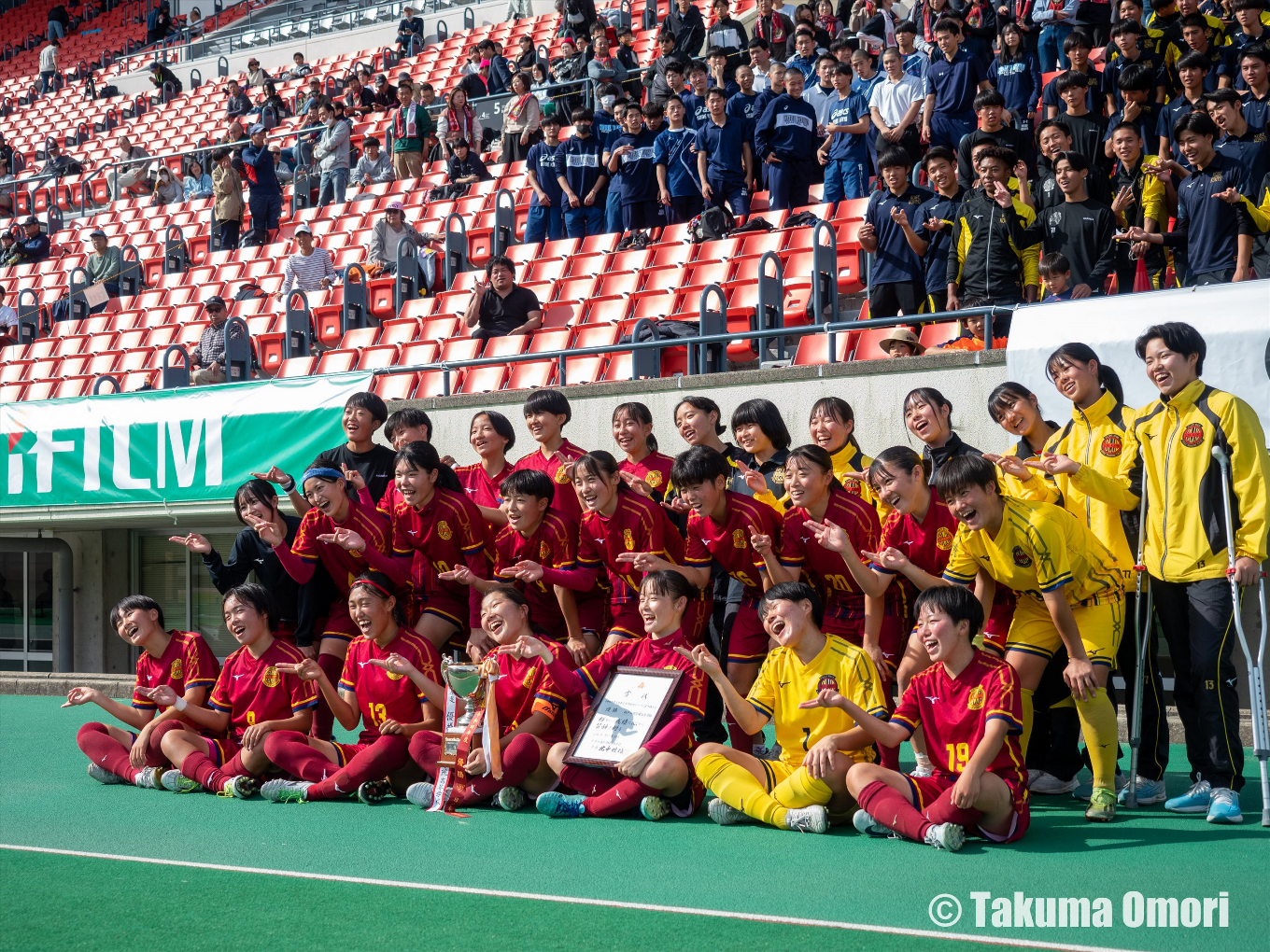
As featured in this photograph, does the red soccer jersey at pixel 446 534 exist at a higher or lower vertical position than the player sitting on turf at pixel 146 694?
higher

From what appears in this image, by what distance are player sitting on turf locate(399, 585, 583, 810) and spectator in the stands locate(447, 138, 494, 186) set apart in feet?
37.8

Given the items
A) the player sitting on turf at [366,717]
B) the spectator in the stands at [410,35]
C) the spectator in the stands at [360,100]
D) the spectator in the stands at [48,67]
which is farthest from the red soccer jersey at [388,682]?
the spectator in the stands at [48,67]

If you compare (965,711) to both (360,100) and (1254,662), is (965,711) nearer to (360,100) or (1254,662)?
(1254,662)

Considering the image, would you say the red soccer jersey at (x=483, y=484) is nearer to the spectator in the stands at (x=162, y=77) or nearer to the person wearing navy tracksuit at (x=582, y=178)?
the person wearing navy tracksuit at (x=582, y=178)

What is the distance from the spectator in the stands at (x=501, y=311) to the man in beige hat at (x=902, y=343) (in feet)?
12.5

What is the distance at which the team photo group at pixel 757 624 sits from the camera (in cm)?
521

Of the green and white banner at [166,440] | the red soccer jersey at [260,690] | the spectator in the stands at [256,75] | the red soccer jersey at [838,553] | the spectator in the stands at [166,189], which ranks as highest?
the spectator in the stands at [256,75]

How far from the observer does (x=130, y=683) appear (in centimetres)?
1058

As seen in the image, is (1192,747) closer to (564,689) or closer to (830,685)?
(830,685)

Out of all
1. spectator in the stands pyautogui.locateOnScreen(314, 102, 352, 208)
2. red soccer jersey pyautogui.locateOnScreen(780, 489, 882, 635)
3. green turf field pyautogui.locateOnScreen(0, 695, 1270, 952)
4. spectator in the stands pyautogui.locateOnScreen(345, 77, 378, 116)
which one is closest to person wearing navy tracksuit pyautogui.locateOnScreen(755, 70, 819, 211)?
red soccer jersey pyautogui.locateOnScreen(780, 489, 882, 635)

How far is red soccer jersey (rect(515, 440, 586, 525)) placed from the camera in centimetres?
672

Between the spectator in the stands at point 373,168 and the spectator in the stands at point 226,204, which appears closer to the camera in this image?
the spectator in the stands at point 226,204

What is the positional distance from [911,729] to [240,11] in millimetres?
35308

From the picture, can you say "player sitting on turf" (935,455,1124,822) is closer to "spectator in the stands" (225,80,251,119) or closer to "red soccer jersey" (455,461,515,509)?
"red soccer jersey" (455,461,515,509)
